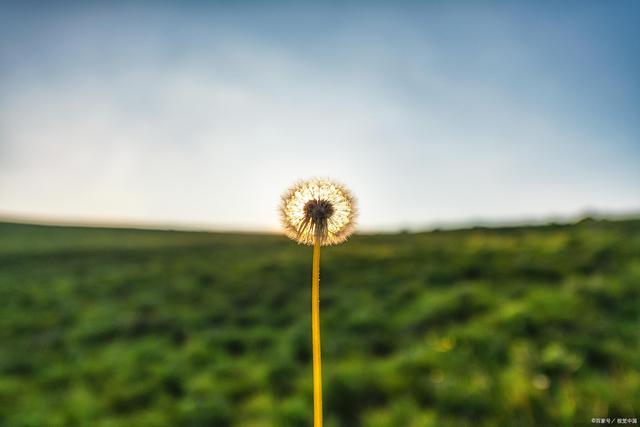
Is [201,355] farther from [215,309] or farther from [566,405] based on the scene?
[566,405]

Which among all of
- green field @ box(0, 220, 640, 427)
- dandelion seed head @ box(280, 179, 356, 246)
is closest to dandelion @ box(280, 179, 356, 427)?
dandelion seed head @ box(280, 179, 356, 246)

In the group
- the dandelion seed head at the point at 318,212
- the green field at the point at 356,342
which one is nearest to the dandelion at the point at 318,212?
the dandelion seed head at the point at 318,212

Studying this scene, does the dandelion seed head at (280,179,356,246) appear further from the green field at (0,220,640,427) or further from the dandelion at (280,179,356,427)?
Answer: the green field at (0,220,640,427)

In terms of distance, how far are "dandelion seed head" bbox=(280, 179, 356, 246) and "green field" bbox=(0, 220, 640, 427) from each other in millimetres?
4158

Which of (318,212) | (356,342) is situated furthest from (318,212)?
(356,342)

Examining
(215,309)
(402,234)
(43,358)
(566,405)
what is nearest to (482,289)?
(566,405)

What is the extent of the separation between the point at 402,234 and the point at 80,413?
812 inches

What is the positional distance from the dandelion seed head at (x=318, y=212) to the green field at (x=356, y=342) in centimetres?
416

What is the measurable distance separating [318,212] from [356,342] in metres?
7.24

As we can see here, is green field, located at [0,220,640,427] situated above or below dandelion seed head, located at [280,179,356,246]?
below

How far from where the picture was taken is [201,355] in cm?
884

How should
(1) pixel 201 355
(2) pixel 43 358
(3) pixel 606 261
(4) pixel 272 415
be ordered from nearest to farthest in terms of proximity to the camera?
(4) pixel 272 415, (1) pixel 201 355, (2) pixel 43 358, (3) pixel 606 261

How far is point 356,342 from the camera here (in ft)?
28.5

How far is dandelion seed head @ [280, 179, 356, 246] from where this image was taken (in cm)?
195
